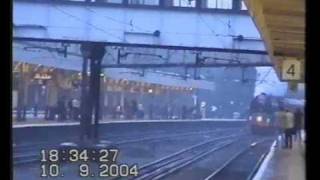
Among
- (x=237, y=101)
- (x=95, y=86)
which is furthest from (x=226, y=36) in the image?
(x=237, y=101)

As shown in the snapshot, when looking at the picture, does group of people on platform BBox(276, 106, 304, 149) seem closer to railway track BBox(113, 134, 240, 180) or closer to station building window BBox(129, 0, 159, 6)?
station building window BBox(129, 0, 159, 6)

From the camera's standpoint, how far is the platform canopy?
416 centimetres

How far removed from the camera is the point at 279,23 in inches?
215

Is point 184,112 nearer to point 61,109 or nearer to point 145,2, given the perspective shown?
point 145,2

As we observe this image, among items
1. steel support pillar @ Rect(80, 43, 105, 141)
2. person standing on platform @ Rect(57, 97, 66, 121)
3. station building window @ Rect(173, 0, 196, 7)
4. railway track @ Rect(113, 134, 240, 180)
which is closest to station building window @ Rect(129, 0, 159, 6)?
station building window @ Rect(173, 0, 196, 7)

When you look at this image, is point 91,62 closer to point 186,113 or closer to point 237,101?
point 186,113

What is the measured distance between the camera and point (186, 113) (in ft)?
16.3

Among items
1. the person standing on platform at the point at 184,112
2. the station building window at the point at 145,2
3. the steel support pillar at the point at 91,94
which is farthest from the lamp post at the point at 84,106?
the person standing on platform at the point at 184,112

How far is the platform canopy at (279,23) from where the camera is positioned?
4.16 metres

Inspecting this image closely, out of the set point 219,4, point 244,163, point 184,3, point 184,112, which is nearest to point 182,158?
point 244,163

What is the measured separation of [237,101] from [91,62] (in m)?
2.06
